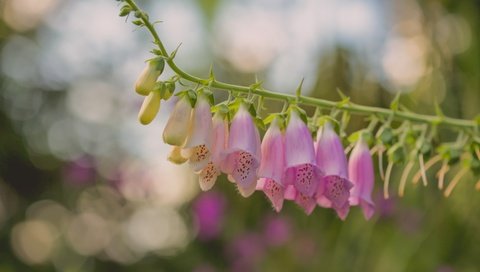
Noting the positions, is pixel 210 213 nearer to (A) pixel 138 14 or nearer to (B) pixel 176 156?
(B) pixel 176 156

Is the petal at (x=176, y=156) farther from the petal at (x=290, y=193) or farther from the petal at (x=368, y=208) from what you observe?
the petal at (x=368, y=208)

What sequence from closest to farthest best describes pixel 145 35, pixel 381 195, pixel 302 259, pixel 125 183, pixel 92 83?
pixel 381 195, pixel 302 259, pixel 125 183, pixel 145 35, pixel 92 83

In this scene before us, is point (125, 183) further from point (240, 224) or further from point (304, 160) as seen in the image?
point (304, 160)

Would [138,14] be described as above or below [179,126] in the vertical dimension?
above

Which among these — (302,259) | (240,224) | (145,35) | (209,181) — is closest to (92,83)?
(145,35)

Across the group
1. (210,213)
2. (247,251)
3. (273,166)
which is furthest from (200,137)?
(210,213)

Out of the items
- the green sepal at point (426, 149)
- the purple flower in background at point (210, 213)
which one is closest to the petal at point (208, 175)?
the green sepal at point (426, 149)

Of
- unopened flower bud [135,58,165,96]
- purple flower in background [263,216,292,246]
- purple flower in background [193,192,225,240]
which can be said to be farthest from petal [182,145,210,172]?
purple flower in background [193,192,225,240]
